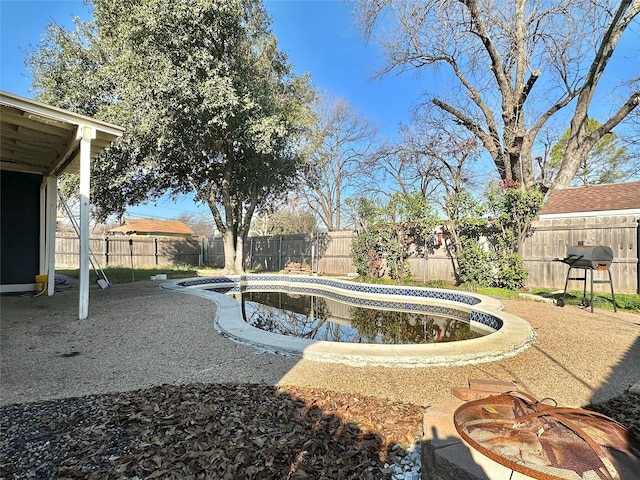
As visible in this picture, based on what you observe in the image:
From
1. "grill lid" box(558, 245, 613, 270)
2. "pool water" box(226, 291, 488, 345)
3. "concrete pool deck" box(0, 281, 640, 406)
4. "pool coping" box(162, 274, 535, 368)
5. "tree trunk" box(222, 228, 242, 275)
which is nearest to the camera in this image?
"concrete pool deck" box(0, 281, 640, 406)

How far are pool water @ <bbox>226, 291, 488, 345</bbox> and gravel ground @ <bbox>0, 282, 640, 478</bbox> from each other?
1302 millimetres

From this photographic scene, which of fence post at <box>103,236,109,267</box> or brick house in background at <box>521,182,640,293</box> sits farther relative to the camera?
fence post at <box>103,236,109,267</box>

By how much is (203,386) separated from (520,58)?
10608 mm

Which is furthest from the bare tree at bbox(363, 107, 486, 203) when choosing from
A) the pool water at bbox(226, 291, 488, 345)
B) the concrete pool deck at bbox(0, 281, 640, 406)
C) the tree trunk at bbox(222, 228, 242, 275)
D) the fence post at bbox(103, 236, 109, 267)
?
the fence post at bbox(103, 236, 109, 267)

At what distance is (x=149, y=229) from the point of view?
29328 mm

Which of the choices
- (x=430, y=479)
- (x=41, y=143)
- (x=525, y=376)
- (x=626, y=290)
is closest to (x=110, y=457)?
(x=430, y=479)

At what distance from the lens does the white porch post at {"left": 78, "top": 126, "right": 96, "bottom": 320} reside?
4.80 metres

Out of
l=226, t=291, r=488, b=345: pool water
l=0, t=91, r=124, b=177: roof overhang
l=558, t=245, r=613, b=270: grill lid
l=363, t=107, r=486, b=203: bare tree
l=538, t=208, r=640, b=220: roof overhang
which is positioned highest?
l=363, t=107, r=486, b=203: bare tree

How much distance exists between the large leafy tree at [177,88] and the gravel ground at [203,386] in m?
5.96

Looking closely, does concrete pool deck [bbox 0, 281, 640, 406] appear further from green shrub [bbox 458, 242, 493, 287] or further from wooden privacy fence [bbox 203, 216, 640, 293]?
wooden privacy fence [bbox 203, 216, 640, 293]

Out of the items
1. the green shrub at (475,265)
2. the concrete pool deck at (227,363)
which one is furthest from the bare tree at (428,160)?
the concrete pool deck at (227,363)

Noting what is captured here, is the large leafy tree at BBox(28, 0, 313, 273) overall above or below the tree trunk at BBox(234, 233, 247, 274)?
above

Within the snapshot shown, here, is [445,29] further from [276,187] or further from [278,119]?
[276,187]

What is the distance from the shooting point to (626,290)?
26.1 ft
